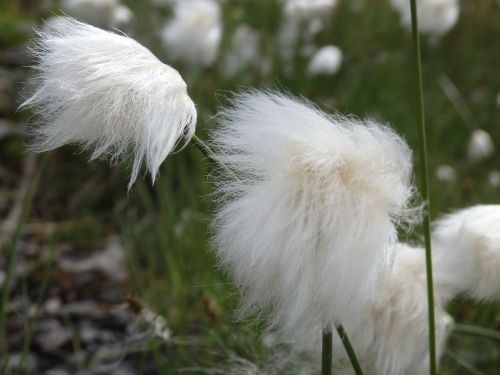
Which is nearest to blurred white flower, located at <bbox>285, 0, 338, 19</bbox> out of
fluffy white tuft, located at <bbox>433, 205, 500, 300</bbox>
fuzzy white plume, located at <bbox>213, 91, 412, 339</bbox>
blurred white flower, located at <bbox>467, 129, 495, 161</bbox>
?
blurred white flower, located at <bbox>467, 129, 495, 161</bbox>

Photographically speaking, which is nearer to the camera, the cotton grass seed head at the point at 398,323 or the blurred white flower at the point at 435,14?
the cotton grass seed head at the point at 398,323

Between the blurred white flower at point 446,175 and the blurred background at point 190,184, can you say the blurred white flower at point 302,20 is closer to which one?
the blurred background at point 190,184

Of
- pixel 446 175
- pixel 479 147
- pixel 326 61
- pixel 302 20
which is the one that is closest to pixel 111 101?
pixel 446 175

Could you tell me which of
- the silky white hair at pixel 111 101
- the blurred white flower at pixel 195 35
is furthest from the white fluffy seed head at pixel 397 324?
the blurred white flower at pixel 195 35

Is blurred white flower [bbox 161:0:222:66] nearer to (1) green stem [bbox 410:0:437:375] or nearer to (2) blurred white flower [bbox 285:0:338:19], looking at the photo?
(2) blurred white flower [bbox 285:0:338:19]

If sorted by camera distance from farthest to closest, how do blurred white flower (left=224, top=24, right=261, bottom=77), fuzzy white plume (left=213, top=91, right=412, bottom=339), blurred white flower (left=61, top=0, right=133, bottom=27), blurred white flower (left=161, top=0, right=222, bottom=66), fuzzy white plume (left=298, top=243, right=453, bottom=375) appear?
1. blurred white flower (left=224, top=24, right=261, bottom=77)
2. blurred white flower (left=161, top=0, right=222, bottom=66)
3. blurred white flower (left=61, top=0, right=133, bottom=27)
4. fuzzy white plume (left=298, top=243, right=453, bottom=375)
5. fuzzy white plume (left=213, top=91, right=412, bottom=339)

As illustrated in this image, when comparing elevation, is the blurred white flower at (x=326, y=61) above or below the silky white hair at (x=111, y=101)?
above

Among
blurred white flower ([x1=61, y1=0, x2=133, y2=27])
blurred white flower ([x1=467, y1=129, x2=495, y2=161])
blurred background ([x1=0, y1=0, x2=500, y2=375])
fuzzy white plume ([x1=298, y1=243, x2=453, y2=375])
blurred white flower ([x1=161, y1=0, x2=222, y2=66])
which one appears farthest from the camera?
blurred white flower ([x1=161, y1=0, x2=222, y2=66])
